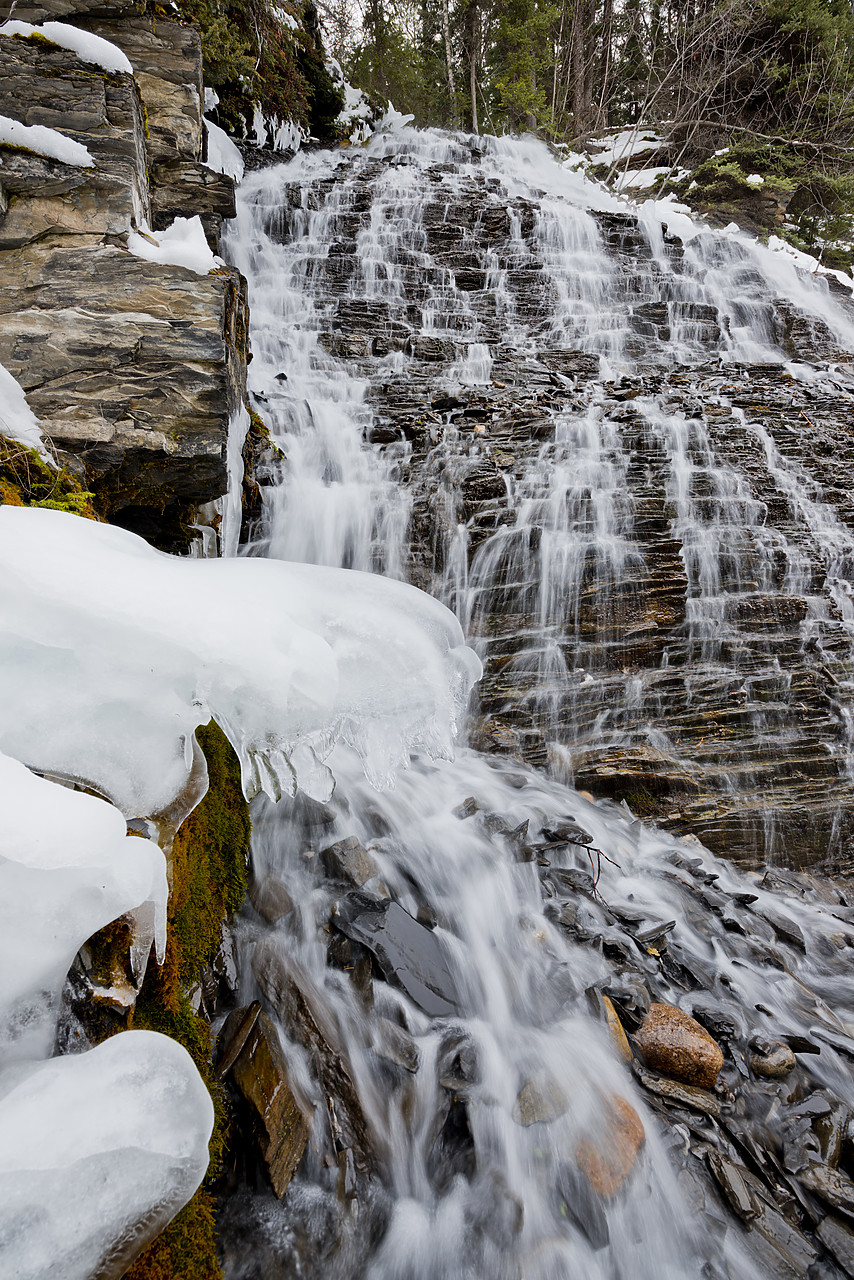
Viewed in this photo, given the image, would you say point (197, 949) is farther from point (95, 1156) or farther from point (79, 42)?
point (79, 42)

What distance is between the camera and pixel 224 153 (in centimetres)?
1187

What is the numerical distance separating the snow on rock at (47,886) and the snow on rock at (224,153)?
13.1 meters

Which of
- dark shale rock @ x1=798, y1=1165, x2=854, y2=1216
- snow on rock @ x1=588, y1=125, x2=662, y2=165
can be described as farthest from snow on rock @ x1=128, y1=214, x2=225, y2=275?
snow on rock @ x1=588, y1=125, x2=662, y2=165

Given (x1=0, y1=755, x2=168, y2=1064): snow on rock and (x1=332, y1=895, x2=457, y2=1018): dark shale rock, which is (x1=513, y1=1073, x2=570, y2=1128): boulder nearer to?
(x1=332, y1=895, x2=457, y2=1018): dark shale rock

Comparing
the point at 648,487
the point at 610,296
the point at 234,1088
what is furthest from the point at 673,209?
the point at 234,1088

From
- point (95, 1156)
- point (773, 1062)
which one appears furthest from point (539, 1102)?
point (95, 1156)

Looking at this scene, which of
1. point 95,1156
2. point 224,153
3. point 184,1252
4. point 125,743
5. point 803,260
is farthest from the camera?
point 803,260

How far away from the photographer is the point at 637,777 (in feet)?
15.3

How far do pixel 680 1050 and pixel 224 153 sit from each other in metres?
15.8

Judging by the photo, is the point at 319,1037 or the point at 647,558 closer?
the point at 319,1037

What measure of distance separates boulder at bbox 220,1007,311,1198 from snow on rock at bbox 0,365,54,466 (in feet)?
7.93

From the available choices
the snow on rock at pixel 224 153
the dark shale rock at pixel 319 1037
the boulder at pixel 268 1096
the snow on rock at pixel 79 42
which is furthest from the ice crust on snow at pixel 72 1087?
the snow on rock at pixel 224 153

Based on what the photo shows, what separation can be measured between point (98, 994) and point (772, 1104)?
280 centimetres

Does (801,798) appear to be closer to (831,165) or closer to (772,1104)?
(772,1104)
